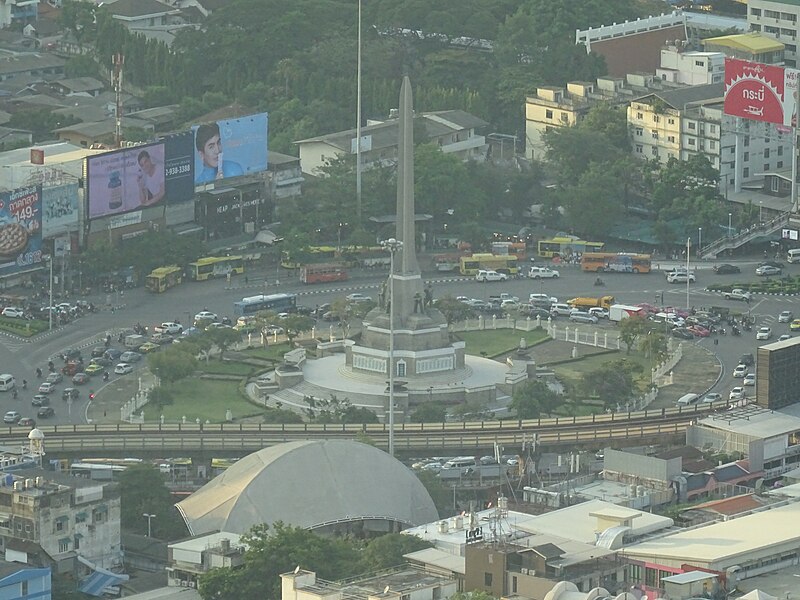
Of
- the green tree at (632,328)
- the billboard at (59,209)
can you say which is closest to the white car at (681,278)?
the green tree at (632,328)

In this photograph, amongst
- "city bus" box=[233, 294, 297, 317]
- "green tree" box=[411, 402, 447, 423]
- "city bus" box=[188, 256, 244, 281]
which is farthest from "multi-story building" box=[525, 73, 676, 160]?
"green tree" box=[411, 402, 447, 423]

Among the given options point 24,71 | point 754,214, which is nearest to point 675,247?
point 754,214

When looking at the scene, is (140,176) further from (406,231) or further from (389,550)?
(389,550)

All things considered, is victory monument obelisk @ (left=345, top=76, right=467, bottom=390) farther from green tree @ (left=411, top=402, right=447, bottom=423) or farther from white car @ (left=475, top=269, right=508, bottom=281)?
white car @ (left=475, top=269, right=508, bottom=281)

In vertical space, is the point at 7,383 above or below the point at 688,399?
above

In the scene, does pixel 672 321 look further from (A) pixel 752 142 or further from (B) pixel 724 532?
(B) pixel 724 532

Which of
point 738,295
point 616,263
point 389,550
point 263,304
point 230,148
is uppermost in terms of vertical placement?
point 230,148

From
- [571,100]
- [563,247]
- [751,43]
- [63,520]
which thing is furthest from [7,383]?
[751,43]
